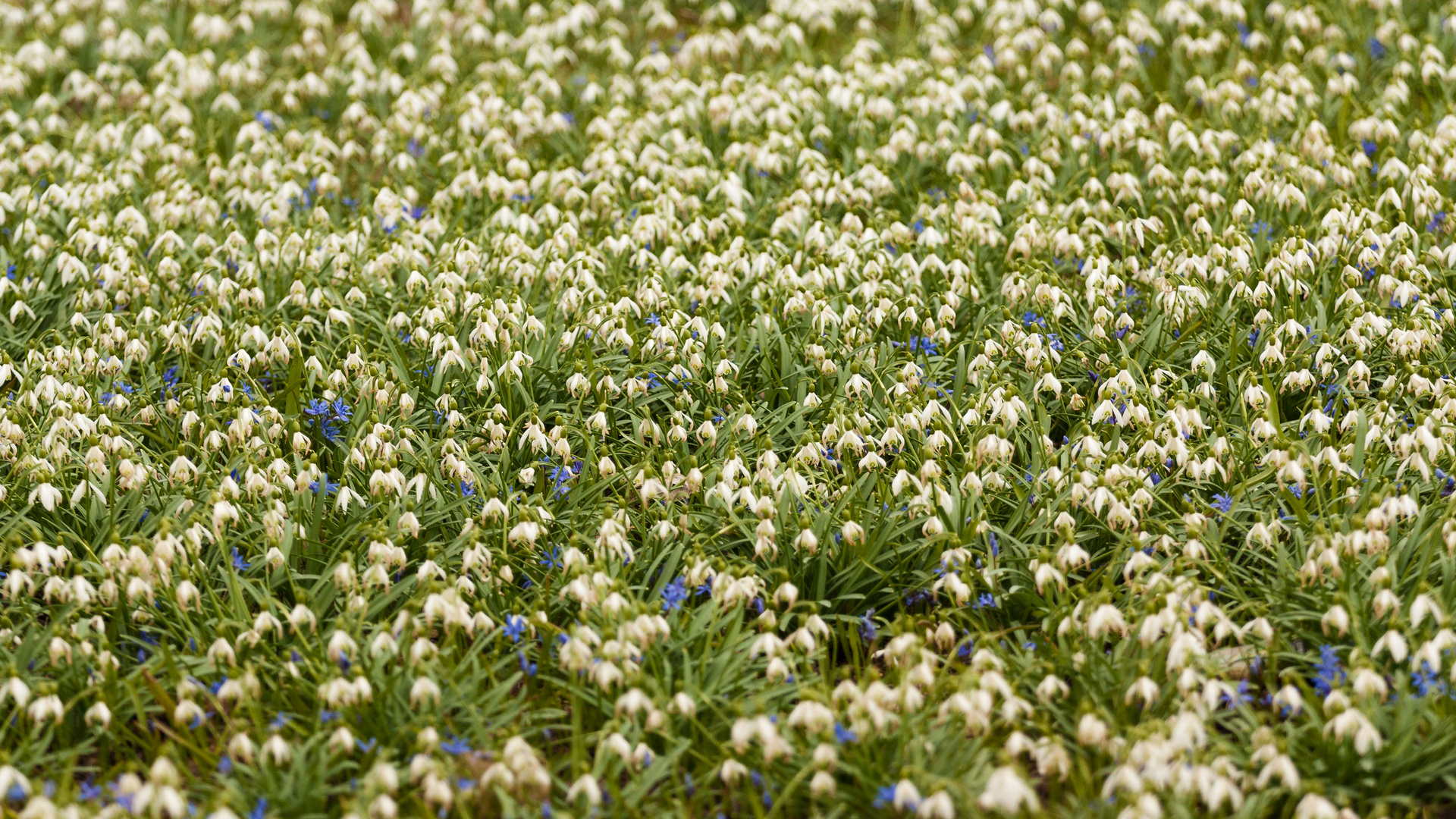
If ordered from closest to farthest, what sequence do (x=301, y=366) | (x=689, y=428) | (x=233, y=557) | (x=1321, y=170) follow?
(x=233, y=557) < (x=689, y=428) < (x=301, y=366) < (x=1321, y=170)

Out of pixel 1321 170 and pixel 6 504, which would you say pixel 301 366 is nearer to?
pixel 6 504

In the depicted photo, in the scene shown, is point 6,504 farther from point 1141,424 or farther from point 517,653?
point 1141,424

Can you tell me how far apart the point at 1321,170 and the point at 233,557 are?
569 centimetres

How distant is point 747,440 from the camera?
17.7 ft

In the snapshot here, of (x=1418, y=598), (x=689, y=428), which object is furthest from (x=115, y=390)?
(x=1418, y=598)

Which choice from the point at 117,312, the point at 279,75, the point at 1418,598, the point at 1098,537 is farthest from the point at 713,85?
the point at 1418,598

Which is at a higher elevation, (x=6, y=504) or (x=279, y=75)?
(x=279, y=75)

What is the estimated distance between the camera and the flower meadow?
154 inches

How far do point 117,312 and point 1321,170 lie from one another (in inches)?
242

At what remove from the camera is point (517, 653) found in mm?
4328

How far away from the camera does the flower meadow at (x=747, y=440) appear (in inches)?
154

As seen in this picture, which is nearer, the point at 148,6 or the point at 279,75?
the point at 279,75

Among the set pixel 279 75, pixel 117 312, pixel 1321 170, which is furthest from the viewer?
pixel 279 75

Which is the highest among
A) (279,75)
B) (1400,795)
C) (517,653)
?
(279,75)
